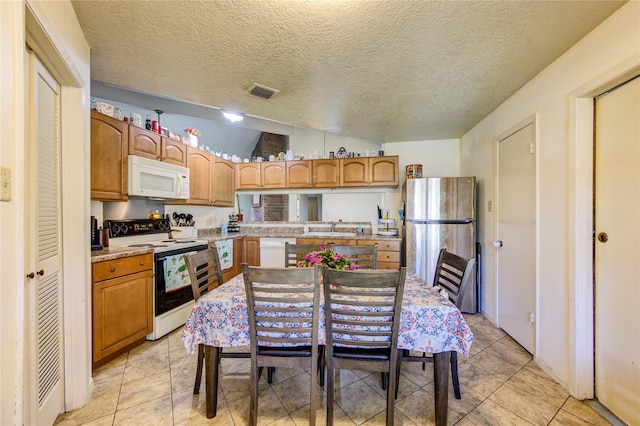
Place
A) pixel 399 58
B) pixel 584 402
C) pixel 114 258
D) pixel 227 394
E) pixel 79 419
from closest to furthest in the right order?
pixel 79 419, pixel 584 402, pixel 227 394, pixel 399 58, pixel 114 258

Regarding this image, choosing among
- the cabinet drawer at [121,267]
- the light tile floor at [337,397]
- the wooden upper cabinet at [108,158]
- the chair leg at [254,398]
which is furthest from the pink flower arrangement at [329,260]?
the wooden upper cabinet at [108,158]

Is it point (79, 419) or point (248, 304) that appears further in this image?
point (79, 419)

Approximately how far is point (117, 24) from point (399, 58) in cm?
181

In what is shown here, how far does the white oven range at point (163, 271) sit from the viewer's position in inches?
93.3

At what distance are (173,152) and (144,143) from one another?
39 cm

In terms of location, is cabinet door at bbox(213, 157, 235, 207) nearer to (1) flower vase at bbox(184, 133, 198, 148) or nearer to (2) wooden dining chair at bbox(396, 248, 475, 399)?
(1) flower vase at bbox(184, 133, 198, 148)

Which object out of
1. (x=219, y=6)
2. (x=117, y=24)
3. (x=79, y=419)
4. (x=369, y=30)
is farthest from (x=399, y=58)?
(x=79, y=419)

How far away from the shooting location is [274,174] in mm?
4203

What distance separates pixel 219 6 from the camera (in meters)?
1.35

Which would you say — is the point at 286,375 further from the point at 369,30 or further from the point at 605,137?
the point at 605,137

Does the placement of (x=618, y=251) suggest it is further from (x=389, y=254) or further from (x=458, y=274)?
(x=389, y=254)

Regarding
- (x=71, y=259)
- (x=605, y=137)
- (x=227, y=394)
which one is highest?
(x=605, y=137)

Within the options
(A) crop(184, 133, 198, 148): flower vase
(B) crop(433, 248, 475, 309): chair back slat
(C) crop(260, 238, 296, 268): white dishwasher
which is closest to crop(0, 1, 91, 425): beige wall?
(A) crop(184, 133, 198, 148): flower vase

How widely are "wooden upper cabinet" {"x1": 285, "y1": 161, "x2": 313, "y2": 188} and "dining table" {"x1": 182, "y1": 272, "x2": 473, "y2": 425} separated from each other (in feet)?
9.12
